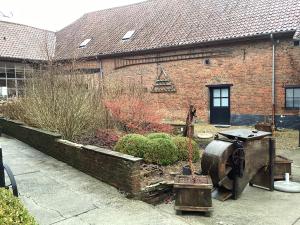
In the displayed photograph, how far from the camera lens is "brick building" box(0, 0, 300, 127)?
50.4ft

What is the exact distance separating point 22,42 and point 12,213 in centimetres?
2755

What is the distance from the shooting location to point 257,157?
659 cm

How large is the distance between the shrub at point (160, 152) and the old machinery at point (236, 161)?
119 cm

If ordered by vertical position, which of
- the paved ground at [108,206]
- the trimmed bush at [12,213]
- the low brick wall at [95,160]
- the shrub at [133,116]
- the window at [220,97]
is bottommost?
the paved ground at [108,206]

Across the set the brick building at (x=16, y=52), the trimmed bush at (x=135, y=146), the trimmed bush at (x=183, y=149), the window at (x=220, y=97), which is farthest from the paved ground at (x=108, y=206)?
the brick building at (x=16, y=52)

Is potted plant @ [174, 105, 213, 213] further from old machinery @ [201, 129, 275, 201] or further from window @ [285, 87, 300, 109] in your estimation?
window @ [285, 87, 300, 109]

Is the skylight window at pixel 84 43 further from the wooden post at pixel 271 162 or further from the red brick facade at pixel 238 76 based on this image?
the wooden post at pixel 271 162

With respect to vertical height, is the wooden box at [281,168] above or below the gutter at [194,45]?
below

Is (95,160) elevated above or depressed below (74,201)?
above

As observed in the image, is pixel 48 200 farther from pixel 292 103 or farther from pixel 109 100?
pixel 292 103

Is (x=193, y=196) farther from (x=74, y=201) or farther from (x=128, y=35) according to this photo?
(x=128, y=35)

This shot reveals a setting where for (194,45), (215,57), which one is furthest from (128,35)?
(215,57)

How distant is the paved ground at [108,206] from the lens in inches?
198

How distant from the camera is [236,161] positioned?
240 inches
